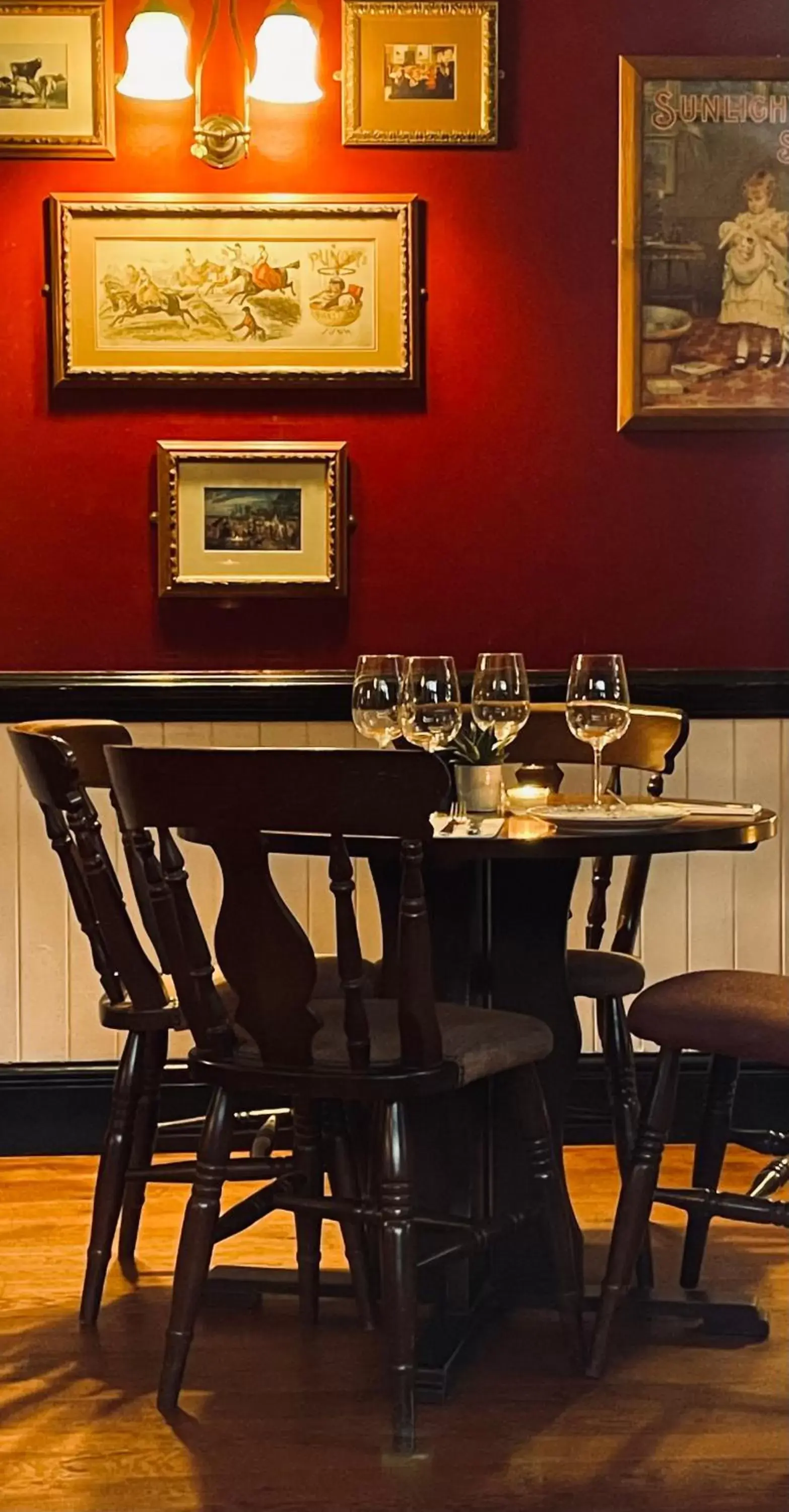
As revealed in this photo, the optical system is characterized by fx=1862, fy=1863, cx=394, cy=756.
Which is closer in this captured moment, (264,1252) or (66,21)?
(264,1252)

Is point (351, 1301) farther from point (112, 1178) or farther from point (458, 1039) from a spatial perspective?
point (458, 1039)

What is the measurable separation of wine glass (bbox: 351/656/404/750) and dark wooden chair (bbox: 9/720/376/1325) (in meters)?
0.40

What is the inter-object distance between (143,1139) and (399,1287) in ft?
2.80

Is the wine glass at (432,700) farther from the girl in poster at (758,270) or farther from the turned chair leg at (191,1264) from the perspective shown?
the girl in poster at (758,270)

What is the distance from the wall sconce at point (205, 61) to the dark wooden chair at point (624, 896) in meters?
1.34

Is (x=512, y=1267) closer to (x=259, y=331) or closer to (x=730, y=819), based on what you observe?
(x=730, y=819)

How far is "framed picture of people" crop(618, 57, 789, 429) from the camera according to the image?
385 cm

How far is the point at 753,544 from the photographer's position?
155 inches

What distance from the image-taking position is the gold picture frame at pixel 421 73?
380cm

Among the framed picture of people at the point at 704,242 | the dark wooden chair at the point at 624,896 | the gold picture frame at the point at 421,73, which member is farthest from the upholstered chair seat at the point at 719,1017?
the gold picture frame at the point at 421,73

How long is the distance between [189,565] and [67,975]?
895 millimetres

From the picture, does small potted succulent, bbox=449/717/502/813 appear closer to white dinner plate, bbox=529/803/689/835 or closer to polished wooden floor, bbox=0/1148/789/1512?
white dinner plate, bbox=529/803/689/835

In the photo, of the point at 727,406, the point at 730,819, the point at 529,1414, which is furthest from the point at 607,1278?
the point at 727,406

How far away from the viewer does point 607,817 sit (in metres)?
2.61
